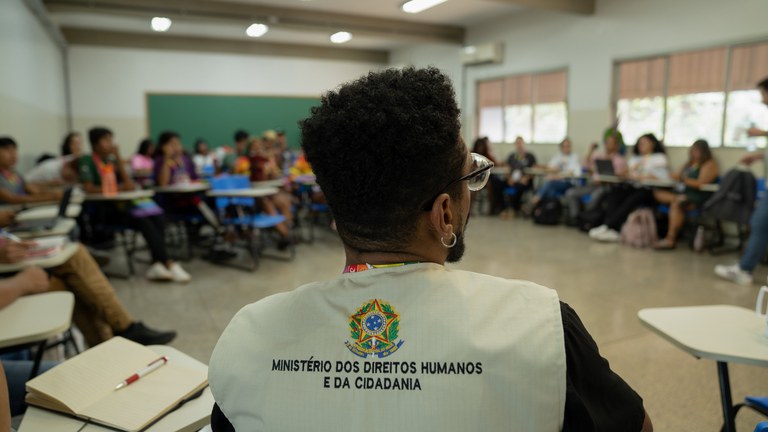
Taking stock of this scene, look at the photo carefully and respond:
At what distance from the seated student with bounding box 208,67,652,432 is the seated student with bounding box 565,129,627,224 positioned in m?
6.68

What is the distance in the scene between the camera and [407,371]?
0.70 metres

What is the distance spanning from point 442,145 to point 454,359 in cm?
33

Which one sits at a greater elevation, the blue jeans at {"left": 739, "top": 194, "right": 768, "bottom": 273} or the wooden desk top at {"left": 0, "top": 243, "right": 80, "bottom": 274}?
the wooden desk top at {"left": 0, "top": 243, "right": 80, "bottom": 274}

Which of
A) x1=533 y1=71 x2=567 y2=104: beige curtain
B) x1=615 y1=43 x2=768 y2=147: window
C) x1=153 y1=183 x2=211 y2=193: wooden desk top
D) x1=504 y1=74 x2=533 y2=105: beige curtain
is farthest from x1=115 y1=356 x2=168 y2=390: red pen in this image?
x1=504 y1=74 x2=533 y2=105: beige curtain

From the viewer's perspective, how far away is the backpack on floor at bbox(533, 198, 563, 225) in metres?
7.49

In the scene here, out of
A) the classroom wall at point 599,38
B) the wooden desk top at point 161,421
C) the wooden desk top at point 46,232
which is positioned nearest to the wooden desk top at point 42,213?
the wooden desk top at point 46,232

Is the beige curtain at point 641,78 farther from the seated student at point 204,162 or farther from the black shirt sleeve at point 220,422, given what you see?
the black shirt sleeve at point 220,422

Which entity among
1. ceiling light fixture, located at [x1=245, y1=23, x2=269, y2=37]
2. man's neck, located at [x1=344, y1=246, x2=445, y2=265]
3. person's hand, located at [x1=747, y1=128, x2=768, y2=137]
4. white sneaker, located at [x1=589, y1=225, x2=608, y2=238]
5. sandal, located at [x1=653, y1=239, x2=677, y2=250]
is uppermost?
ceiling light fixture, located at [x1=245, y1=23, x2=269, y2=37]

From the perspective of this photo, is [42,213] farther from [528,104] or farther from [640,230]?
[528,104]

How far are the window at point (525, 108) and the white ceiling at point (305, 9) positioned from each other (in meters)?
1.35

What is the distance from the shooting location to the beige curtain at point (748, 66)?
229 inches

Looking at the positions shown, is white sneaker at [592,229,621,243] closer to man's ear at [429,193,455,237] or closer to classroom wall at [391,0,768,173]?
classroom wall at [391,0,768,173]

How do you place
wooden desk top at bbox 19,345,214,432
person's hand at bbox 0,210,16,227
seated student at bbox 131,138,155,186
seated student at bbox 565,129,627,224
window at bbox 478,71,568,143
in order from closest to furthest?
wooden desk top at bbox 19,345,214,432
person's hand at bbox 0,210,16,227
seated student at bbox 565,129,627,224
seated student at bbox 131,138,155,186
window at bbox 478,71,568,143

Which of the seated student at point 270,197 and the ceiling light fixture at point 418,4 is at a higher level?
the ceiling light fixture at point 418,4
